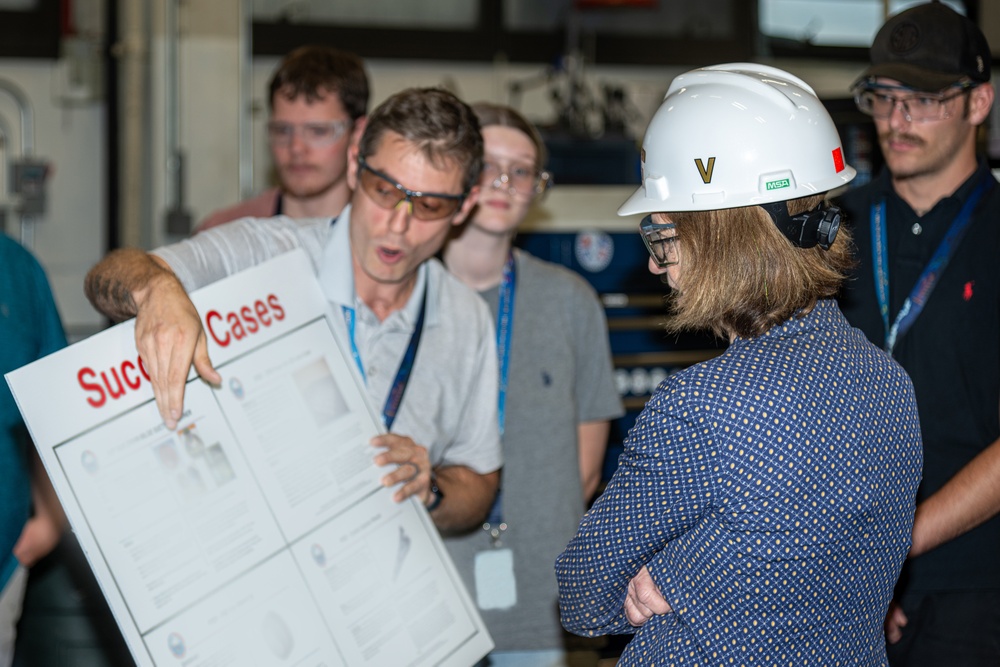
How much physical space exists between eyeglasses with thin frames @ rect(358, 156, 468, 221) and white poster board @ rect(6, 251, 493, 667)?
0.20m

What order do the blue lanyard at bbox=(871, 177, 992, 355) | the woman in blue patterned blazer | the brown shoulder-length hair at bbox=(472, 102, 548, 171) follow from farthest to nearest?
the brown shoulder-length hair at bbox=(472, 102, 548, 171)
the blue lanyard at bbox=(871, 177, 992, 355)
the woman in blue patterned blazer

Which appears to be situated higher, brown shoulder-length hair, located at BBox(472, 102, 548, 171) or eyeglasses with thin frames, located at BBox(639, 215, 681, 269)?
brown shoulder-length hair, located at BBox(472, 102, 548, 171)

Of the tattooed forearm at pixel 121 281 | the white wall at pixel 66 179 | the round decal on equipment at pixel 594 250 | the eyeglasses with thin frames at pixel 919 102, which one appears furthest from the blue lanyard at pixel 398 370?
the white wall at pixel 66 179

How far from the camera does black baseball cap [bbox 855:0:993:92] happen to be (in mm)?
2195

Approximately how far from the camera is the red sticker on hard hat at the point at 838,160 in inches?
57.4

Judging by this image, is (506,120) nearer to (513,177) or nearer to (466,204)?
(513,177)

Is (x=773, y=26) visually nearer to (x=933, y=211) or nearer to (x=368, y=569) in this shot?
(x=933, y=211)

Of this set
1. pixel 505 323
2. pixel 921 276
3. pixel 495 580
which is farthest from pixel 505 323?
pixel 921 276

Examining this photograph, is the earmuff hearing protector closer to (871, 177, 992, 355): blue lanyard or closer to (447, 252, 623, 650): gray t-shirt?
(871, 177, 992, 355): blue lanyard

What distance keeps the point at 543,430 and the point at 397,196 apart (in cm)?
78

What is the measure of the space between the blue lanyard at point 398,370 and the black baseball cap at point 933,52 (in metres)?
1.19

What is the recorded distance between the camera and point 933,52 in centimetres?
222

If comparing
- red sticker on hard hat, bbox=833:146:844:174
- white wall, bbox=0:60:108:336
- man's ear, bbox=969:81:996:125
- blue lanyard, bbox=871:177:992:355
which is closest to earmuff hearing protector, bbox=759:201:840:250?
red sticker on hard hat, bbox=833:146:844:174

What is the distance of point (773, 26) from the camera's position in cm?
581
